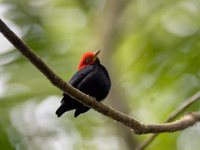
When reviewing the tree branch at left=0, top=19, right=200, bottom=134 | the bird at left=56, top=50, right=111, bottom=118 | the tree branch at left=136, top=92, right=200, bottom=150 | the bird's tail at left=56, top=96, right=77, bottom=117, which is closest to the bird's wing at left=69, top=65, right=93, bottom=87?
the bird at left=56, top=50, right=111, bottom=118

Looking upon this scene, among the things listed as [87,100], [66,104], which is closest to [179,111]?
[66,104]

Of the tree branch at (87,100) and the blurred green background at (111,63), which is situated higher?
the tree branch at (87,100)

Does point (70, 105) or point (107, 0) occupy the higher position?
point (70, 105)

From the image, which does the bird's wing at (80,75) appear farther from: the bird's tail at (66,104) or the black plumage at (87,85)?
the bird's tail at (66,104)

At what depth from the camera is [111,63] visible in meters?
4.74

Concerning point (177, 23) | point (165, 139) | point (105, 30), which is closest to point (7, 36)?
point (165, 139)

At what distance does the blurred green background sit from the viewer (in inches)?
178

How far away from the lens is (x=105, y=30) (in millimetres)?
5293

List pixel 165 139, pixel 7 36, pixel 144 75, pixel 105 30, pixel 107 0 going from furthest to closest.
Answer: pixel 107 0
pixel 105 30
pixel 144 75
pixel 165 139
pixel 7 36

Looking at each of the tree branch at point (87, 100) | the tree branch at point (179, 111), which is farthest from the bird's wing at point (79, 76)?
the tree branch at point (179, 111)

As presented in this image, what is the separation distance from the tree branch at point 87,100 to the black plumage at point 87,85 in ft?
1.18

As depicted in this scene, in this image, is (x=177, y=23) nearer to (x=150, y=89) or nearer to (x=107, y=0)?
(x=107, y=0)

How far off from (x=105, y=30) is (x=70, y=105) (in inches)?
93.0

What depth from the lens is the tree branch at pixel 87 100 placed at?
2.07 m
